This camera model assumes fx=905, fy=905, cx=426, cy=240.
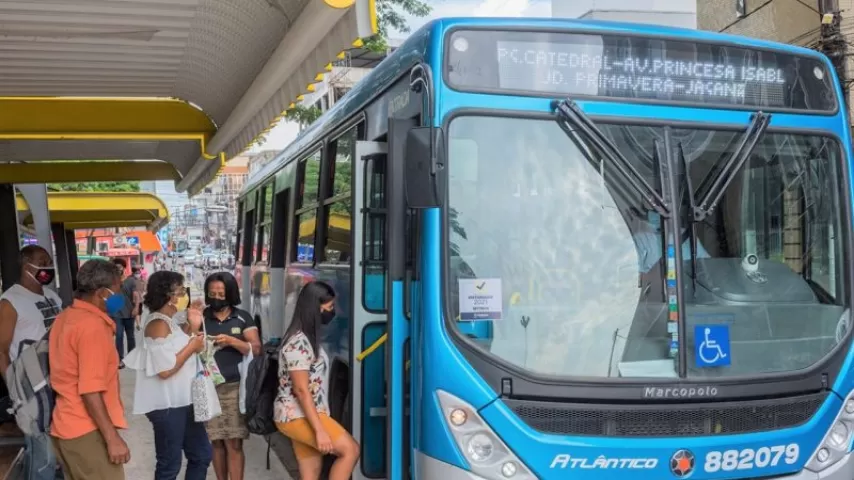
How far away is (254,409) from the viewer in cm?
563

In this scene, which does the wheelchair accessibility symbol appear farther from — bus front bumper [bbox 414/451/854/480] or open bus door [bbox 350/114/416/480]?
open bus door [bbox 350/114/416/480]

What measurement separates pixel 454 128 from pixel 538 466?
171 centimetres

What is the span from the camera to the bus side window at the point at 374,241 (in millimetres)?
5207

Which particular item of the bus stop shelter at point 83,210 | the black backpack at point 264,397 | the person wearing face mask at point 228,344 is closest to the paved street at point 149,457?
the person wearing face mask at point 228,344

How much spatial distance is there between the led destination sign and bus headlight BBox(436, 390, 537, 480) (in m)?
1.65

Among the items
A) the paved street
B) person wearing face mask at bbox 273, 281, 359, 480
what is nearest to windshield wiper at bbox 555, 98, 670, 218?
person wearing face mask at bbox 273, 281, 359, 480

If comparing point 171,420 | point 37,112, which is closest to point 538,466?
point 171,420

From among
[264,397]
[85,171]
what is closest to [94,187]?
[85,171]

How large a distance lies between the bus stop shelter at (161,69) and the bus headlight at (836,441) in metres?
3.19

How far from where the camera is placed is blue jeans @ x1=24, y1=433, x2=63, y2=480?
538 cm

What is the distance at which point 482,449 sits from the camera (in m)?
4.37

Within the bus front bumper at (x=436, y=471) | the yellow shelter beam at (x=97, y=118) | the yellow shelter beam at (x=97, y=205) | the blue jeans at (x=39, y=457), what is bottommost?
the blue jeans at (x=39, y=457)

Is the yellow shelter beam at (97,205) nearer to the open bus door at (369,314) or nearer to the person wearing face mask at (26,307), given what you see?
the person wearing face mask at (26,307)

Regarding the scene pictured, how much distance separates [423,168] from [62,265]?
709 inches
